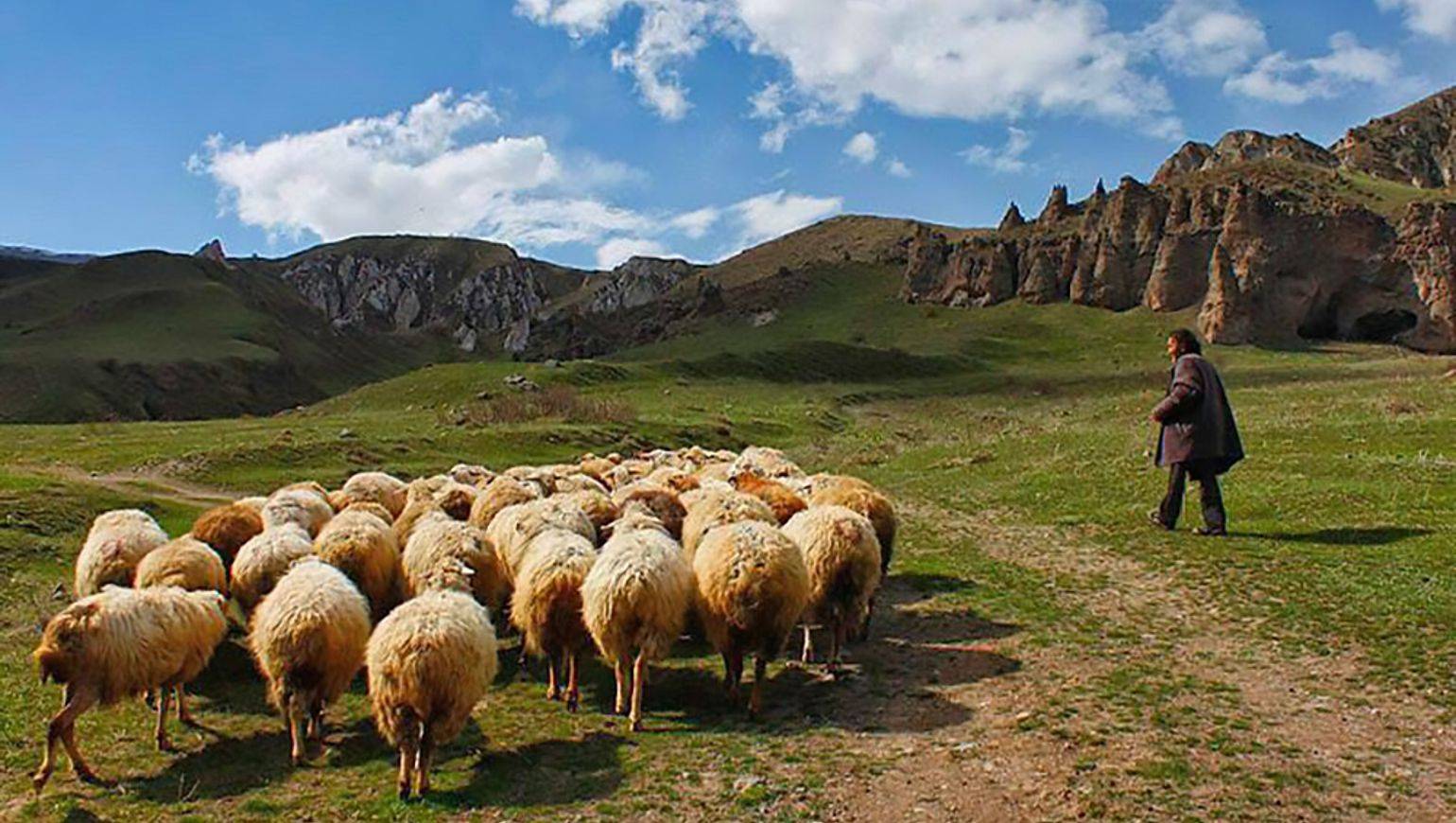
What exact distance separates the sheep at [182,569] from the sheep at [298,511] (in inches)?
90.9

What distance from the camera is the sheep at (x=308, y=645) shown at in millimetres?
9484

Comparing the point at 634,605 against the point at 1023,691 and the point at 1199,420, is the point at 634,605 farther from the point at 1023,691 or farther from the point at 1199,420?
the point at 1199,420

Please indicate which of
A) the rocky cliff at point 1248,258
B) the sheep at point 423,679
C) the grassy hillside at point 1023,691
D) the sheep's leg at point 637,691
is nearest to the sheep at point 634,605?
the sheep's leg at point 637,691

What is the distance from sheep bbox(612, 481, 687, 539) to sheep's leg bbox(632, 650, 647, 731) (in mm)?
4777

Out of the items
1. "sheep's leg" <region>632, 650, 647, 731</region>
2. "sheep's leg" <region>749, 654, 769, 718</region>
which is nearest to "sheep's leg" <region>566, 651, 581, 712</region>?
"sheep's leg" <region>632, 650, 647, 731</region>

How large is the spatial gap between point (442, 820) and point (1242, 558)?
12649mm

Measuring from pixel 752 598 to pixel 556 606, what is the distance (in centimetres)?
238

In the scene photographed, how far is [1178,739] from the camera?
811 cm

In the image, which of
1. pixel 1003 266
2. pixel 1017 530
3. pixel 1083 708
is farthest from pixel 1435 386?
pixel 1003 266

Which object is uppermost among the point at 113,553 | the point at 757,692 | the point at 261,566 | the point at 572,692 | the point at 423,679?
the point at 113,553

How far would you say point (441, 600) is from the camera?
30.6 feet

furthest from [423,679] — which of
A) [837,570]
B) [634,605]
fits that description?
[837,570]

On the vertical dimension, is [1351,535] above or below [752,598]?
below

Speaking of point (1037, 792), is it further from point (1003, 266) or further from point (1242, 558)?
point (1003, 266)
